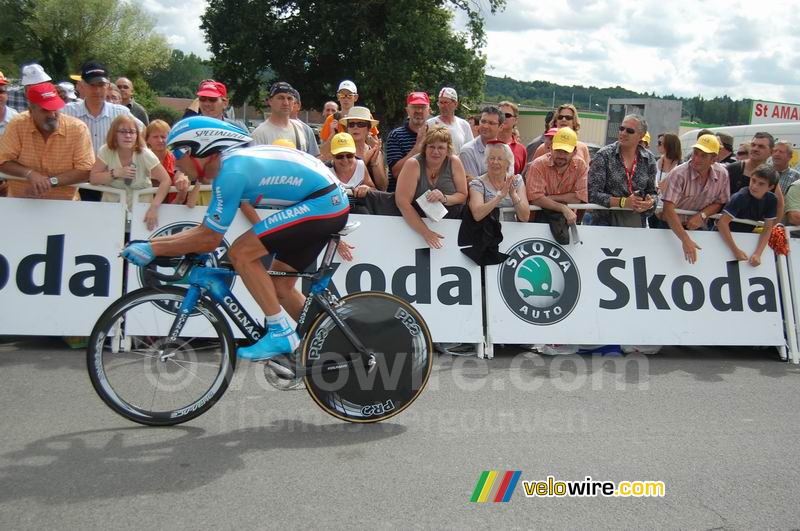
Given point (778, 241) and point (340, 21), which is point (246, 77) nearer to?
point (340, 21)

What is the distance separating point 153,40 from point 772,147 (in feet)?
233

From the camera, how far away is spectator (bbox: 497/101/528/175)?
884 cm

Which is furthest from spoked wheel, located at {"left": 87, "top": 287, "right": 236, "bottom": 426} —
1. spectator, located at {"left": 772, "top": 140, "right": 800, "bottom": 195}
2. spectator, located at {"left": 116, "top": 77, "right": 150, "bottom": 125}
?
Answer: spectator, located at {"left": 772, "top": 140, "right": 800, "bottom": 195}

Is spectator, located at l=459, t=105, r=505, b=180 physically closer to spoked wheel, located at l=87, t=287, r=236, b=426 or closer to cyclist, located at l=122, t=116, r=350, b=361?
cyclist, located at l=122, t=116, r=350, b=361

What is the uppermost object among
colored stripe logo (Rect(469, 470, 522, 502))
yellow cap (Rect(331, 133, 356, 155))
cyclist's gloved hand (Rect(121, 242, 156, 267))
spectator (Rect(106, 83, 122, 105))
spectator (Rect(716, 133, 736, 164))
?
spectator (Rect(106, 83, 122, 105))

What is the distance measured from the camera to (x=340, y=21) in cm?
3228

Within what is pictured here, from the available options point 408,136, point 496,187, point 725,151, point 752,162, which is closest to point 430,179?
point 496,187

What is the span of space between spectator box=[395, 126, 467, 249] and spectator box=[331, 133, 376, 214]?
43 centimetres

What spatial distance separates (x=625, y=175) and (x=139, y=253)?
5.35 metres

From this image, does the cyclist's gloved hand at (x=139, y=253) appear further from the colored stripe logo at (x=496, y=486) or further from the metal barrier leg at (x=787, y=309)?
the metal barrier leg at (x=787, y=309)

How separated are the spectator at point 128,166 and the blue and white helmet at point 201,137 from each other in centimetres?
240

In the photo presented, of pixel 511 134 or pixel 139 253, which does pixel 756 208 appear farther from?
pixel 139 253

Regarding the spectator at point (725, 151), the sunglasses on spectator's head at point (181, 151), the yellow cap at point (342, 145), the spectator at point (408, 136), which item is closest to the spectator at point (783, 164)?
the spectator at point (725, 151)

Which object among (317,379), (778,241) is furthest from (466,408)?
(778,241)
